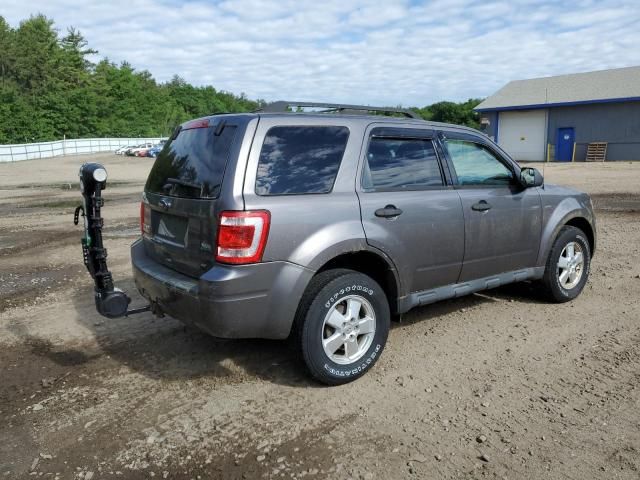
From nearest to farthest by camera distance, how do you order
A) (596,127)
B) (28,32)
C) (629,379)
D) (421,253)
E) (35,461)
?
(35,461), (629,379), (421,253), (596,127), (28,32)

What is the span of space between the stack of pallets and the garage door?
293 cm

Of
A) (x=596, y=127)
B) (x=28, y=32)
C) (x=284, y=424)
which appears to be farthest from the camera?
(x=28, y=32)

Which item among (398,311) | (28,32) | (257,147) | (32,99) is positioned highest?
(28,32)

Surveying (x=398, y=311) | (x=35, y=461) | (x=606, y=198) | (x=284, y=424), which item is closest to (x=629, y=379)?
(x=398, y=311)

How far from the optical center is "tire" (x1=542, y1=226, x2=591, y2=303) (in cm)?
537

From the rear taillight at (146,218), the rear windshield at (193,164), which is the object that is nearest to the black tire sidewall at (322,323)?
the rear windshield at (193,164)

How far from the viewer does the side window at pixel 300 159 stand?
3561 millimetres

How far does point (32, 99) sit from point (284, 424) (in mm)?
72312

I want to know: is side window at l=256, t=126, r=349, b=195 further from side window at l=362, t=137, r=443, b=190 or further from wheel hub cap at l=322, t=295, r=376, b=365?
wheel hub cap at l=322, t=295, r=376, b=365

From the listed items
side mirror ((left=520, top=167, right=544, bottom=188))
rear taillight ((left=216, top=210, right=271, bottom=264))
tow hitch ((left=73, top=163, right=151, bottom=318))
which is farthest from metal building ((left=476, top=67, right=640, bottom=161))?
tow hitch ((left=73, top=163, right=151, bottom=318))

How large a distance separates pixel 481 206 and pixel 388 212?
108 cm

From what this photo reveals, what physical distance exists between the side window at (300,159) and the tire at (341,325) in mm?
638

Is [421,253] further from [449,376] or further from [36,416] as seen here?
[36,416]

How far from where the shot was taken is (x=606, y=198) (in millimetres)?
14492
